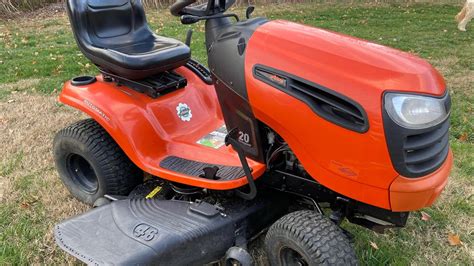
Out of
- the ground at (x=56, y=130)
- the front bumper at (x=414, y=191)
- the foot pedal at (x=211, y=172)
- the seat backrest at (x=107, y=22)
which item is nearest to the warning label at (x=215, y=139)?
the foot pedal at (x=211, y=172)

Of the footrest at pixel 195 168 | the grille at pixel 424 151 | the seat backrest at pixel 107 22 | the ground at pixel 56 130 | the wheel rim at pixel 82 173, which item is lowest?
the ground at pixel 56 130

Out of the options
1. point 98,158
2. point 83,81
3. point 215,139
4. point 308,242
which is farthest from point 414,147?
point 83,81

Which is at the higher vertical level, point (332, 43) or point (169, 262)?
point (332, 43)

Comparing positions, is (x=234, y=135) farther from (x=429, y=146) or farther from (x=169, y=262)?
(x=429, y=146)

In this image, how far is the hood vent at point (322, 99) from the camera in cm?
168

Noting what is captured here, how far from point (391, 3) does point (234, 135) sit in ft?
33.5

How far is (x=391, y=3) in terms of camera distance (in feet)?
36.8

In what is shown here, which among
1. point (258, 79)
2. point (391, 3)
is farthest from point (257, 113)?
point (391, 3)

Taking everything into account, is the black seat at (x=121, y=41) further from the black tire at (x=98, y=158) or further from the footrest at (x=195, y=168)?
the footrest at (x=195, y=168)

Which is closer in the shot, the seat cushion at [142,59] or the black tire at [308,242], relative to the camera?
the black tire at [308,242]

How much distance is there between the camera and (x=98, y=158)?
2.59 meters

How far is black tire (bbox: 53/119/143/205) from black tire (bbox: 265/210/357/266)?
0.98m

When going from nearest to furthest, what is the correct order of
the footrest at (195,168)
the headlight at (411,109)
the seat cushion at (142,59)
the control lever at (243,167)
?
the headlight at (411,109) → the control lever at (243,167) → the footrest at (195,168) → the seat cushion at (142,59)

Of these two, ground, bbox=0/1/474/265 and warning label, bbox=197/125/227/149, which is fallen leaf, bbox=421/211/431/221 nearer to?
ground, bbox=0/1/474/265
